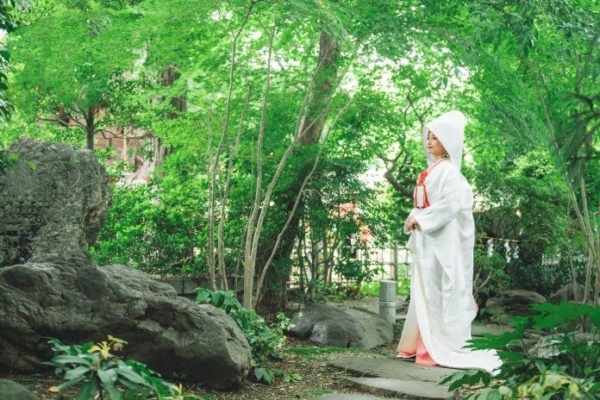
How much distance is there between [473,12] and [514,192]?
491 centimetres

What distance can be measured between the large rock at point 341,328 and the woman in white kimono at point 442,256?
4.34 ft

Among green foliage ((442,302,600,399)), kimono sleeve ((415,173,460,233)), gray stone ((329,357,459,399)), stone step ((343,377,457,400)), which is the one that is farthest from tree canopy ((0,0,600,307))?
green foliage ((442,302,600,399))

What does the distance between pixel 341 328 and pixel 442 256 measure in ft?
6.32

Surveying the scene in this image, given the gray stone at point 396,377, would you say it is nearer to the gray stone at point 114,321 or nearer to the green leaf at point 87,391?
the gray stone at point 114,321

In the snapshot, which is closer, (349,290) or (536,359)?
(536,359)

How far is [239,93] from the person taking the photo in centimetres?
1131

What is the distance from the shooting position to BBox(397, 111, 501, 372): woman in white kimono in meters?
8.56

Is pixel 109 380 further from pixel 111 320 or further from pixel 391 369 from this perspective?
pixel 391 369

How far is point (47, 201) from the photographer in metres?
7.82

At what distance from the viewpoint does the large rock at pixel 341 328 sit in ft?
32.9

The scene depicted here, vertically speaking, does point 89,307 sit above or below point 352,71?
below

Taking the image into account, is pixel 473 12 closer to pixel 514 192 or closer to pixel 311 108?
pixel 311 108

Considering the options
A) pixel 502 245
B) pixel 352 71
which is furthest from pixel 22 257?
pixel 502 245

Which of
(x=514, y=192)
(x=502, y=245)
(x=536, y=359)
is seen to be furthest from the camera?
(x=502, y=245)
